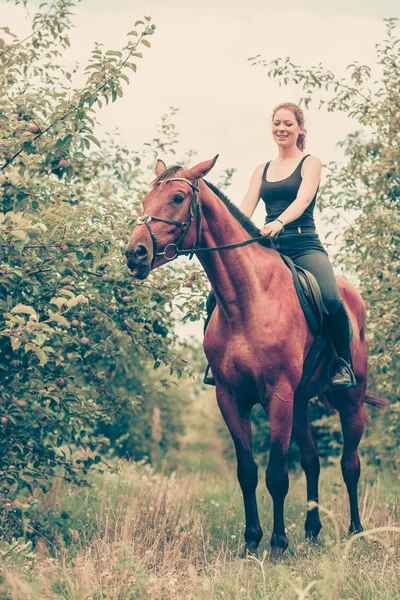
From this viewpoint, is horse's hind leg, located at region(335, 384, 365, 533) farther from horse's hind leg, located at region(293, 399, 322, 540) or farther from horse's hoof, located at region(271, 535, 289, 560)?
horse's hoof, located at region(271, 535, 289, 560)

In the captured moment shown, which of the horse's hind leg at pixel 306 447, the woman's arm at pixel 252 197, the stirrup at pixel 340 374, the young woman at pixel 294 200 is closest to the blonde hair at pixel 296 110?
the young woman at pixel 294 200

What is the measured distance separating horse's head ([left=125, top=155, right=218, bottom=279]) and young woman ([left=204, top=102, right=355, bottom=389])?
43.5 inches

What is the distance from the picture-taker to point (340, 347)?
23.1ft

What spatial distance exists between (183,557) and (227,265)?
2258 millimetres

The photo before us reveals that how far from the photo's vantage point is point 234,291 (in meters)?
6.20

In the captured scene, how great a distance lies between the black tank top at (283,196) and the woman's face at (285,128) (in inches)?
8.3

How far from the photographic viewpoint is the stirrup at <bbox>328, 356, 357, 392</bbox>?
6945mm

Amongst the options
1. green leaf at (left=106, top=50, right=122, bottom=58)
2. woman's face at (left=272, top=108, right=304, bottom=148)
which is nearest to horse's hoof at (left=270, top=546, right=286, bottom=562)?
woman's face at (left=272, top=108, right=304, bottom=148)

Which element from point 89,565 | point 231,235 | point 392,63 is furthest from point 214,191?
point 392,63

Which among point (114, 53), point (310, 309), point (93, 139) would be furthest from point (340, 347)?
point (114, 53)

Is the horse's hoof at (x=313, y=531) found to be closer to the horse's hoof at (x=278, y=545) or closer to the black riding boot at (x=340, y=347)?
the horse's hoof at (x=278, y=545)

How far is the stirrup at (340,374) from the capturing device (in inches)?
273

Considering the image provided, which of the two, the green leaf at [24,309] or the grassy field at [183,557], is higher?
the green leaf at [24,309]

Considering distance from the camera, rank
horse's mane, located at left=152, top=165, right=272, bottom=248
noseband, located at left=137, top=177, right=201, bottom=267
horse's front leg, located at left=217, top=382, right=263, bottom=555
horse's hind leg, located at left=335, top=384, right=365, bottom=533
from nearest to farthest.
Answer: noseband, located at left=137, top=177, right=201, bottom=267 → horse's mane, located at left=152, top=165, right=272, bottom=248 → horse's front leg, located at left=217, top=382, right=263, bottom=555 → horse's hind leg, located at left=335, top=384, right=365, bottom=533
